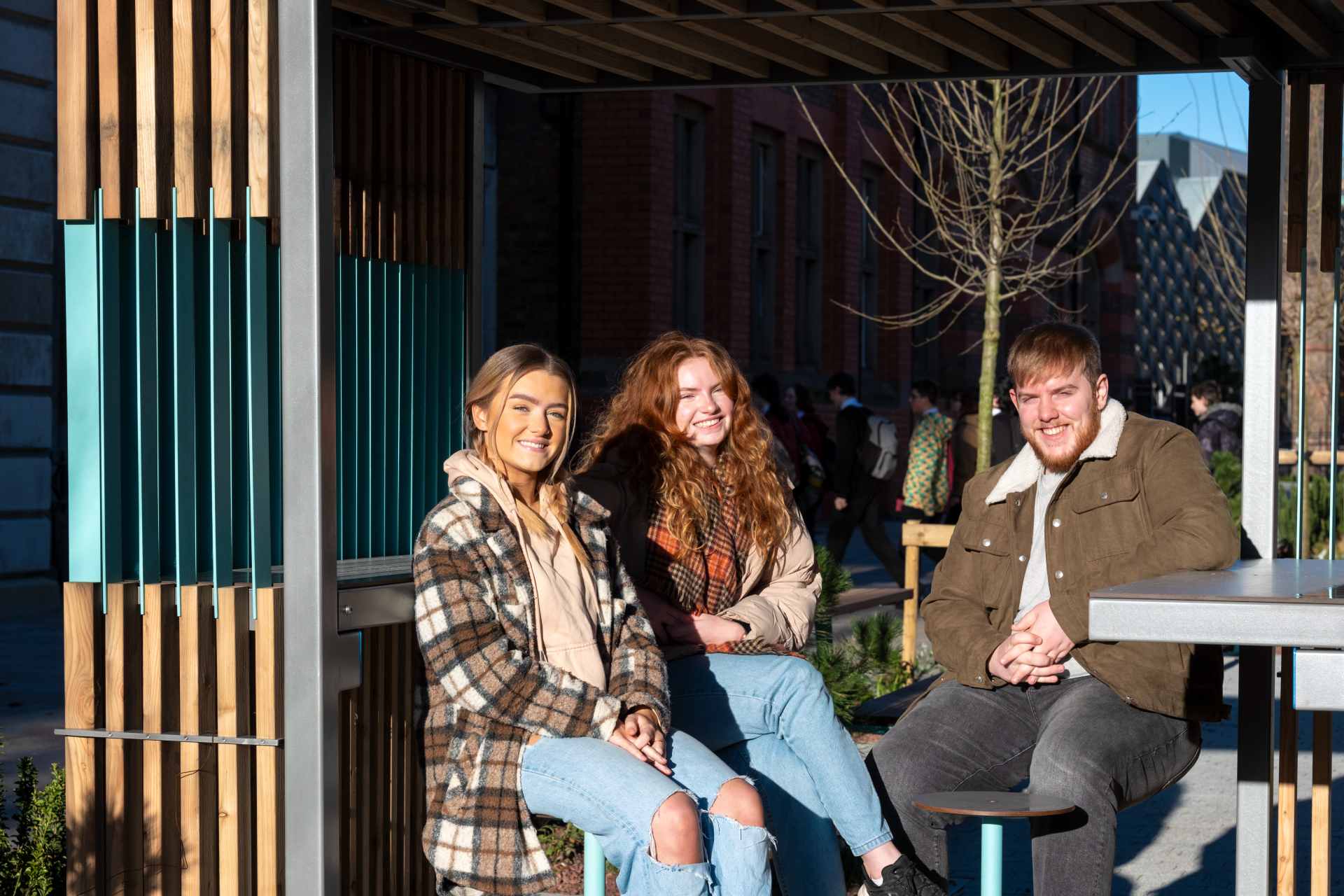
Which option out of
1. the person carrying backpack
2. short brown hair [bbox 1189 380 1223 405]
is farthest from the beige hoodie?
short brown hair [bbox 1189 380 1223 405]

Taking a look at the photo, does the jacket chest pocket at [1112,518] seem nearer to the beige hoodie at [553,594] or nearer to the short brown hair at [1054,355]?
the short brown hair at [1054,355]

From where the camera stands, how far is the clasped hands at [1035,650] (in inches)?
187

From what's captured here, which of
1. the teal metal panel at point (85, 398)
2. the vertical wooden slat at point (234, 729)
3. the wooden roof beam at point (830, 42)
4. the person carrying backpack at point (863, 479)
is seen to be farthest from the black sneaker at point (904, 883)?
the person carrying backpack at point (863, 479)

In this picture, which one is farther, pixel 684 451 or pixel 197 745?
pixel 684 451

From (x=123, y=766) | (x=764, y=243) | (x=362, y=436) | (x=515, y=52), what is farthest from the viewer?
(x=764, y=243)

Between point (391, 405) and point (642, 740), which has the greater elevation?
point (391, 405)

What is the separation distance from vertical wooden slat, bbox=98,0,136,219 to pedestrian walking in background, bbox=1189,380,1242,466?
12.4m

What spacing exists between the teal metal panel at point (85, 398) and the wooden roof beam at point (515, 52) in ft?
4.34

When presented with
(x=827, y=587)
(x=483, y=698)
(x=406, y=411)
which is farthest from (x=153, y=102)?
(x=827, y=587)

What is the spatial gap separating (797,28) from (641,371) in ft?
3.84

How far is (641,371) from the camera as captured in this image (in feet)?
16.6

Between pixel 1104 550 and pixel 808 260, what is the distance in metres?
19.8

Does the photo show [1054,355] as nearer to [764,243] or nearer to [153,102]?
[153,102]

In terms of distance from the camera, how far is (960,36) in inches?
219
